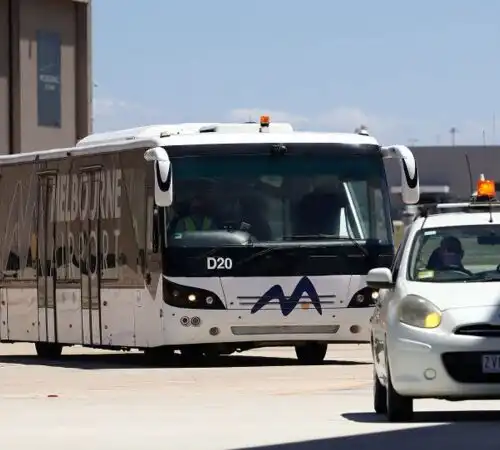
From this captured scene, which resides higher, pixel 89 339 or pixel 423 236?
pixel 423 236

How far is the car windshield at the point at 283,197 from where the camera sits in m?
25.5

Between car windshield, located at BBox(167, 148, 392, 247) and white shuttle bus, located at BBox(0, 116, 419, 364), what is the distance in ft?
0.04

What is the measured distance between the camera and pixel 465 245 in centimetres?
1662

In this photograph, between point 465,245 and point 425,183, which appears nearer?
point 465,245

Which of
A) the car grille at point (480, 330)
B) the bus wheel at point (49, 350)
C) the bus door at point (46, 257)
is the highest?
the car grille at point (480, 330)

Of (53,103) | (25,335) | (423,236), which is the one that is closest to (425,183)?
(53,103)

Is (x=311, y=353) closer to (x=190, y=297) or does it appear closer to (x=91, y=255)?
(x=190, y=297)

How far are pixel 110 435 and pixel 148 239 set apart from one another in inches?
432

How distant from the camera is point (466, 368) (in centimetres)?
1517

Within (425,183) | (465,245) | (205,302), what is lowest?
(425,183)

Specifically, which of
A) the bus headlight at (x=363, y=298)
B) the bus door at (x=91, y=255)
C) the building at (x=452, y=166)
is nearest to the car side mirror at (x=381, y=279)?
the bus headlight at (x=363, y=298)

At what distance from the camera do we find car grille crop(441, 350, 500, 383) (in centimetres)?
1514

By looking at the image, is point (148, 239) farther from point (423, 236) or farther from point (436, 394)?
point (436, 394)

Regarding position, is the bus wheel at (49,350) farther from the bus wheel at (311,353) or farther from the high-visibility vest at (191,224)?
the high-visibility vest at (191,224)
